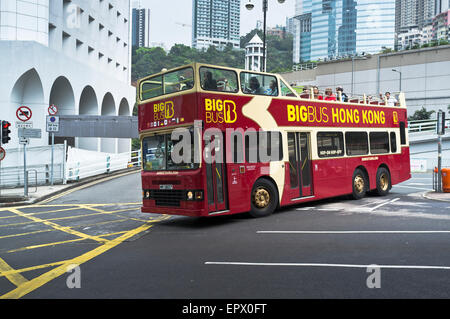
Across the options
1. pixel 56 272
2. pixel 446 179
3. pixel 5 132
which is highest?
pixel 5 132

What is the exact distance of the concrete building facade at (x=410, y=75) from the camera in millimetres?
59281

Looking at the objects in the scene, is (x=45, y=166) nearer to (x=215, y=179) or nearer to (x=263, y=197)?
(x=263, y=197)

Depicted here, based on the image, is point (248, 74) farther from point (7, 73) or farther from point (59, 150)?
point (7, 73)

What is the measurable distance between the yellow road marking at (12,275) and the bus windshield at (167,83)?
5.08m

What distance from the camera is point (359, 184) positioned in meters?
14.1

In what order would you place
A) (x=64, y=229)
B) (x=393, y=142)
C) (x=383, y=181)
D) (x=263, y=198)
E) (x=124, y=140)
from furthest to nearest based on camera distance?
(x=124, y=140) < (x=393, y=142) < (x=383, y=181) < (x=263, y=198) < (x=64, y=229)

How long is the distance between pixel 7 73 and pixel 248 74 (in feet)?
63.9

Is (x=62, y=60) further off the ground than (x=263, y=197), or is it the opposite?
(x=62, y=60)

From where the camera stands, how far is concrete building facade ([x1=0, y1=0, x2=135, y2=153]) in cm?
2508

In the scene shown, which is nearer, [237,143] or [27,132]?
[237,143]

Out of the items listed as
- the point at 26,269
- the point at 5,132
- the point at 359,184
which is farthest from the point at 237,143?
the point at 5,132

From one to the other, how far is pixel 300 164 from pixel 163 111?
13.6 ft

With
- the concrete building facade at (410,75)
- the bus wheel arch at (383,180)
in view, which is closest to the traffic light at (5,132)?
the bus wheel arch at (383,180)

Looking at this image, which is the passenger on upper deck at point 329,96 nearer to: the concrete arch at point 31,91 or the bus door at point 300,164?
the bus door at point 300,164
